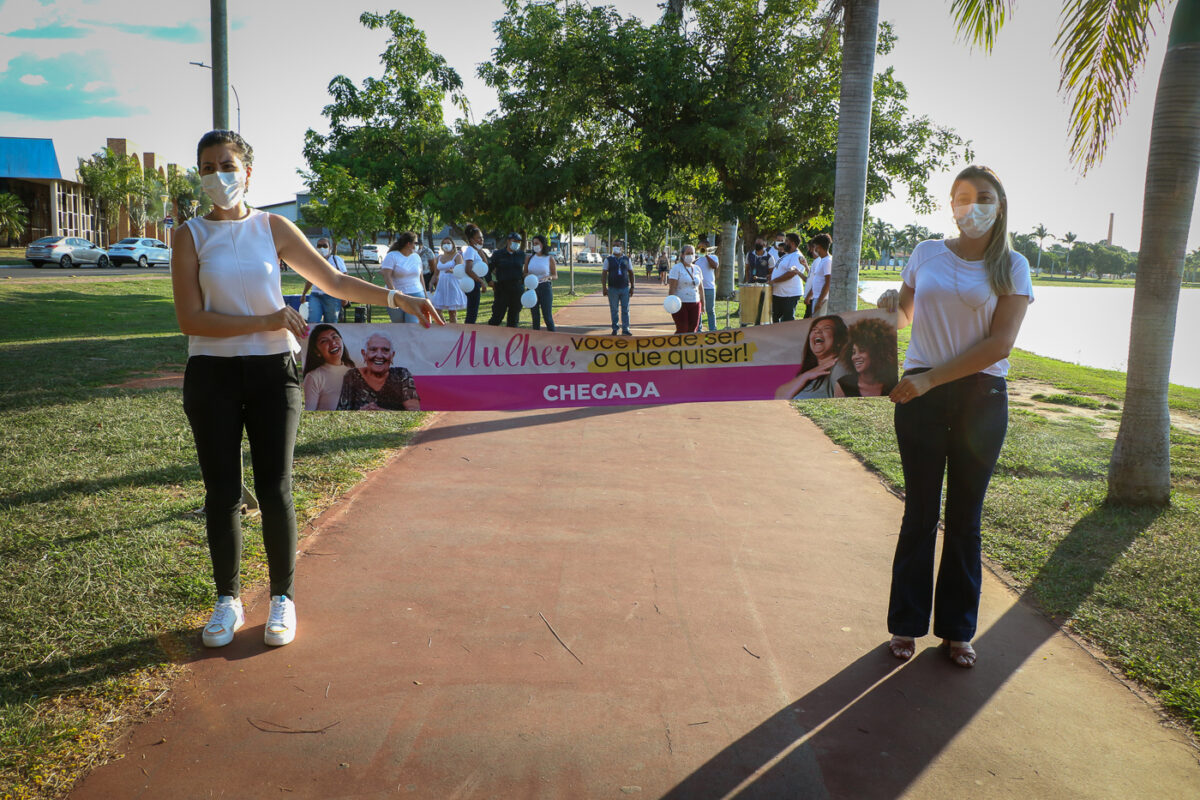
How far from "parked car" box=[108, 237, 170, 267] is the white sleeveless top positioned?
1792 inches

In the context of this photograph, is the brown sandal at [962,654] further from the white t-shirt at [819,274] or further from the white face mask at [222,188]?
the white t-shirt at [819,274]

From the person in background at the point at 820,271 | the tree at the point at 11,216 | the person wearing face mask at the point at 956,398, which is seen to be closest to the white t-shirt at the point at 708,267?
the person in background at the point at 820,271

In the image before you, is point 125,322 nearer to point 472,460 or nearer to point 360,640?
point 472,460

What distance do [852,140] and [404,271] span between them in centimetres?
654

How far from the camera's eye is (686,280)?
45.1ft

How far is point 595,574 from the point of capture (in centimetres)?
455

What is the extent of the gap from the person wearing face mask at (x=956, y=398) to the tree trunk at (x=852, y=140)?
20.2 feet

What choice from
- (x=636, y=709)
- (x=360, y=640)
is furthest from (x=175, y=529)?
(x=636, y=709)

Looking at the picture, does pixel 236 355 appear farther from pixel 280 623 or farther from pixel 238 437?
pixel 280 623

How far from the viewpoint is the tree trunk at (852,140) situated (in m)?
9.33

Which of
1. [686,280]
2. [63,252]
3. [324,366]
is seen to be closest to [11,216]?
[63,252]

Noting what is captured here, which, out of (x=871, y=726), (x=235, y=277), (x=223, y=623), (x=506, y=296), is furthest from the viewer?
(x=506, y=296)

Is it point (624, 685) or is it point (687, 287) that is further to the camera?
point (687, 287)

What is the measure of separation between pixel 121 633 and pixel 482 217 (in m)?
28.5
